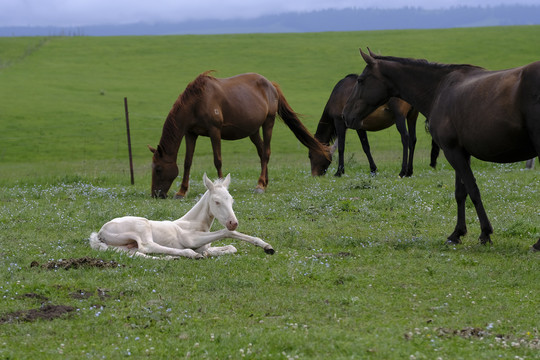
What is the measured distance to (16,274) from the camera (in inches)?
A: 331

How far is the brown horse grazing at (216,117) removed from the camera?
1659 centimetres

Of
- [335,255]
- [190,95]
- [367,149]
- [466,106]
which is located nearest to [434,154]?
[367,149]

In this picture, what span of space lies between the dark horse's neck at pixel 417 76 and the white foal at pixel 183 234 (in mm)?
3319

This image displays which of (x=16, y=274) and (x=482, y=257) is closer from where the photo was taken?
(x=16, y=274)

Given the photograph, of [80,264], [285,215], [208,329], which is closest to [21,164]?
[285,215]

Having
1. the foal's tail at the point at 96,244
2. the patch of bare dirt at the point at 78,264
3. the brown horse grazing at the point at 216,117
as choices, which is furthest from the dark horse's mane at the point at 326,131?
the patch of bare dirt at the point at 78,264

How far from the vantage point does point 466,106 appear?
9.59 m

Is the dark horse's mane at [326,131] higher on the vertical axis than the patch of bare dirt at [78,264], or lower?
lower

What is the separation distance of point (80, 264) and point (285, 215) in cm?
518

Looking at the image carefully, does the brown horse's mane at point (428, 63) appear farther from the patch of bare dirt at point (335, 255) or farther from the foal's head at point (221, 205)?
the foal's head at point (221, 205)

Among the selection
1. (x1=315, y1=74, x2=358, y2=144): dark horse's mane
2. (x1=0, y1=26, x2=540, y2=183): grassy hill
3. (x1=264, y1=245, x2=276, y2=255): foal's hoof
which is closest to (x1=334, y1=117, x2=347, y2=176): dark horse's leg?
(x1=315, y1=74, x2=358, y2=144): dark horse's mane

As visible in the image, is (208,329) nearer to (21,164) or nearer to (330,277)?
(330,277)

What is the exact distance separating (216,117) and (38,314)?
10.6 meters

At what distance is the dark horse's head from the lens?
1100 cm
